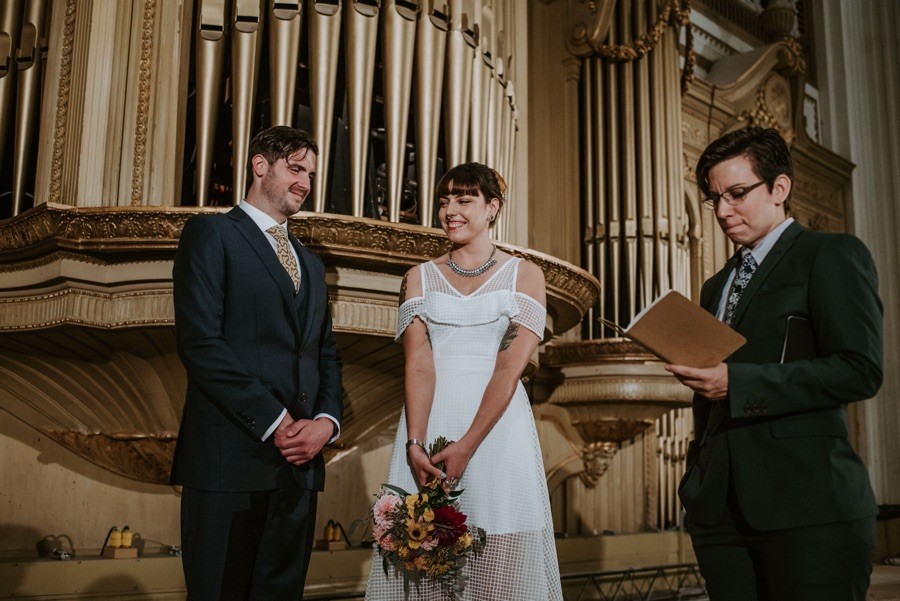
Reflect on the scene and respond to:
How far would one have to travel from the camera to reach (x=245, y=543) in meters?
2.11

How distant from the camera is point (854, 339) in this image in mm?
1774

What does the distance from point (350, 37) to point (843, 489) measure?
241 cm

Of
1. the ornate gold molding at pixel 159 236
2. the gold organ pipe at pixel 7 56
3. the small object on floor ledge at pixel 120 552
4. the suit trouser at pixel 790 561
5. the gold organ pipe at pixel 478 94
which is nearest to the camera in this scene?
the suit trouser at pixel 790 561

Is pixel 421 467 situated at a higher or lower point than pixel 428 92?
lower

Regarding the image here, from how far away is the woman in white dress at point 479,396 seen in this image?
2.24 metres

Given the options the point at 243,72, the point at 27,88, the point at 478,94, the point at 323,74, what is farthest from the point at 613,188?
the point at 27,88

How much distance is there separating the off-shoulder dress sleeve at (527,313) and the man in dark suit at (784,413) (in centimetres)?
57

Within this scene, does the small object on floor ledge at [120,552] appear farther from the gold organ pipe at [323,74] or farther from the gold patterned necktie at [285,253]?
the gold patterned necktie at [285,253]

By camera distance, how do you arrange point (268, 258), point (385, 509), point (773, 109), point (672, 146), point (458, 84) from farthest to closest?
point (773, 109) < point (672, 146) < point (458, 84) < point (268, 258) < point (385, 509)

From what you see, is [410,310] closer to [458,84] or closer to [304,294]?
[304,294]

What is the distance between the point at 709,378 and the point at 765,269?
285 millimetres

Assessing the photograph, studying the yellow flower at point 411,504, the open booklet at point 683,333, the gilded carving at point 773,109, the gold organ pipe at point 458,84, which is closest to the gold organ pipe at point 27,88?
the gold organ pipe at point 458,84

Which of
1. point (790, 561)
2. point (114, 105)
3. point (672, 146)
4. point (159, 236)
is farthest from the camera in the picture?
point (672, 146)

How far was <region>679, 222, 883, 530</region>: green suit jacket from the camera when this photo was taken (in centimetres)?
177
